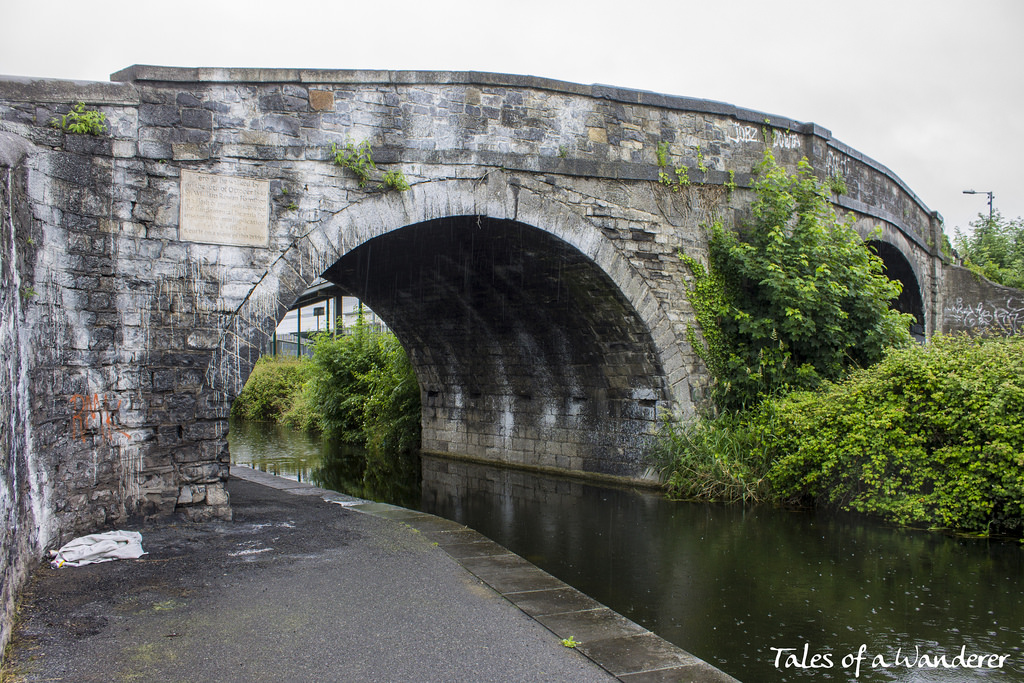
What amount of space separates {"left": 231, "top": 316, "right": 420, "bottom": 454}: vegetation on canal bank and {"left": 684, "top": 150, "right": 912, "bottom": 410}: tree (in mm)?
6890

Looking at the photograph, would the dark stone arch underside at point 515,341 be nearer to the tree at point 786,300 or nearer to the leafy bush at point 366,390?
the tree at point 786,300

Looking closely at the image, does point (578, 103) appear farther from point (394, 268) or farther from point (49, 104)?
point (49, 104)

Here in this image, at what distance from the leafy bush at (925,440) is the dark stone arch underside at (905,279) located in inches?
199

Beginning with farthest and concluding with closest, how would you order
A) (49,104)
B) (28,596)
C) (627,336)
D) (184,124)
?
(627,336) → (184,124) → (49,104) → (28,596)

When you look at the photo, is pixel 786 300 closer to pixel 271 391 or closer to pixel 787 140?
pixel 787 140

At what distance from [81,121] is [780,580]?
234 inches

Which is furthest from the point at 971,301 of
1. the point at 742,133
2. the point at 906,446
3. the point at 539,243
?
the point at 539,243

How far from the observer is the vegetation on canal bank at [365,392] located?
1502 cm

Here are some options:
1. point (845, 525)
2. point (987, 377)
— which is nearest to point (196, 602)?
point (845, 525)

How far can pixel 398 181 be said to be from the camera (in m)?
7.29

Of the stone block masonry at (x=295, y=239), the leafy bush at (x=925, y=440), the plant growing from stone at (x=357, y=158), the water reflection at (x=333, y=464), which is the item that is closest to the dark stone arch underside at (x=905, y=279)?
the stone block masonry at (x=295, y=239)

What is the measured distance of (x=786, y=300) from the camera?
9.02 m

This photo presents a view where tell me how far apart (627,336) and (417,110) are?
140 inches

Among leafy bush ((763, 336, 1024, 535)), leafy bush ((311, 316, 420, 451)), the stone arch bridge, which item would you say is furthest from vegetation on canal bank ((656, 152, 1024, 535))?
leafy bush ((311, 316, 420, 451))
